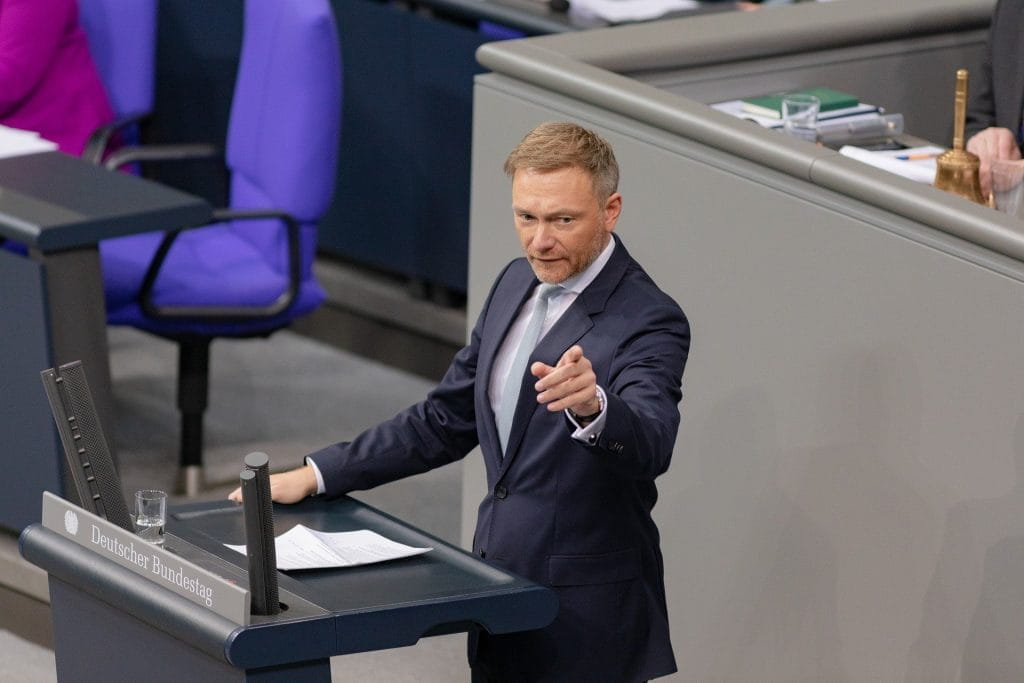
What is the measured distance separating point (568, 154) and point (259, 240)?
2.72 metres

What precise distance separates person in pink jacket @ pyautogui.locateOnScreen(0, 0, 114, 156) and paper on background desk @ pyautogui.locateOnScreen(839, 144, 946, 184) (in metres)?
2.36

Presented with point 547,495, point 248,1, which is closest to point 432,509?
point 248,1

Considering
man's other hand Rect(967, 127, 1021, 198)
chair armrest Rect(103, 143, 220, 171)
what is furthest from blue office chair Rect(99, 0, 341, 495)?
man's other hand Rect(967, 127, 1021, 198)

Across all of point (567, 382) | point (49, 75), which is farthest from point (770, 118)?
point (49, 75)

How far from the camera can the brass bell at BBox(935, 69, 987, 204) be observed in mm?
3541

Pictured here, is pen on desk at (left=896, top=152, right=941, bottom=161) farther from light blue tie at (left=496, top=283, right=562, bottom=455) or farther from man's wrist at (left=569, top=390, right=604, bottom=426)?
man's wrist at (left=569, top=390, right=604, bottom=426)

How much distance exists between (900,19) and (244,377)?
95.5 inches

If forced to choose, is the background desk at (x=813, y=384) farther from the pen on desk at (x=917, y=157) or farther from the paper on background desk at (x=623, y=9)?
the paper on background desk at (x=623, y=9)

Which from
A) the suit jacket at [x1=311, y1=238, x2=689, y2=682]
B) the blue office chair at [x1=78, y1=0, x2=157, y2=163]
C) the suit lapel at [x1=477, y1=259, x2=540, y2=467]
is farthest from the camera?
the blue office chair at [x1=78, y1=0, x2=157, y2=163]

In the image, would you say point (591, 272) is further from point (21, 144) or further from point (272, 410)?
point (272, 410)

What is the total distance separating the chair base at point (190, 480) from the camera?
16.5ft

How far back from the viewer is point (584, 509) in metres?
2.64

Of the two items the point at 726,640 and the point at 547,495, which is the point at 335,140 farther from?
the point at 547,495

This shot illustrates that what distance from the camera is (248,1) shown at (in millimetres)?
5164
